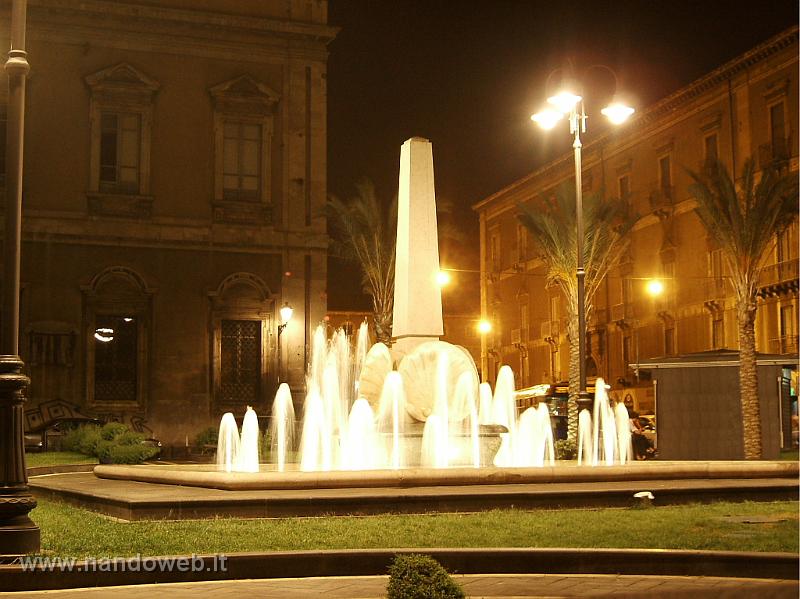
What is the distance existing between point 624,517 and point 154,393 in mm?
21155

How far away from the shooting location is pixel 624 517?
11.1m

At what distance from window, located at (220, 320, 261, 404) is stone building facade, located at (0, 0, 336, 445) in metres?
0.04

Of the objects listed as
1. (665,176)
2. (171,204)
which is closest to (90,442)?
(171,204)

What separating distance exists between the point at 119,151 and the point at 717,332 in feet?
78.0

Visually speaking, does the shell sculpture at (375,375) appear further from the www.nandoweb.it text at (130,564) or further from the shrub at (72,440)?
the shrub at (72,440)

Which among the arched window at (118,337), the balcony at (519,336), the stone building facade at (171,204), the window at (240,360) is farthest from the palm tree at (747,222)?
the balcony at (519,336)

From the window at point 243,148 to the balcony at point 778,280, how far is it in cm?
1707

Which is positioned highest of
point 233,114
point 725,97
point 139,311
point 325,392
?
point 725,97

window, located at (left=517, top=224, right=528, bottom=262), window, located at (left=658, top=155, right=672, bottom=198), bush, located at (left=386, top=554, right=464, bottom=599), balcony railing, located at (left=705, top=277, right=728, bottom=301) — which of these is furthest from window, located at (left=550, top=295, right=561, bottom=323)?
bush, located at (left=386, top=554, right=464, bottom=599)

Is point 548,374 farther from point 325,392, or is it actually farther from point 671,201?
point 325,392

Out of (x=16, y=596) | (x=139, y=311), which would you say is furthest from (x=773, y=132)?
(x=16, y=596)

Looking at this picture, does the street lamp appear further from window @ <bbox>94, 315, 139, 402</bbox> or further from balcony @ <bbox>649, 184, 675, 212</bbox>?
balcony @ <bbox>649, 184, 675, 212</bbox>

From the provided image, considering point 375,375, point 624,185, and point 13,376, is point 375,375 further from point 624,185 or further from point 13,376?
point 624,185

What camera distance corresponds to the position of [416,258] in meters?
16.7
